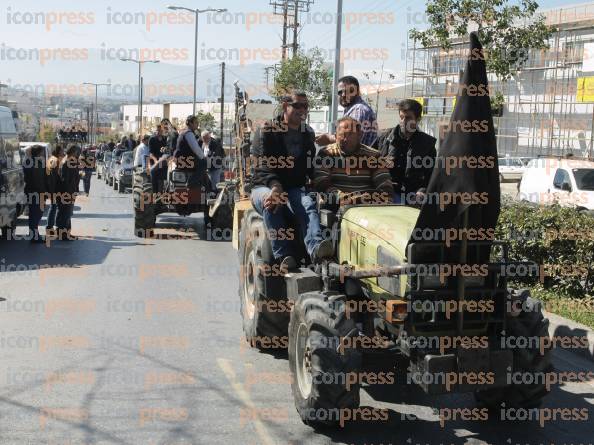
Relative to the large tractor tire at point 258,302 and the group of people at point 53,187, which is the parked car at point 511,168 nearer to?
the group of people at point 53,187

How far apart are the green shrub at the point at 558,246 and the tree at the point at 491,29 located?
8.08m

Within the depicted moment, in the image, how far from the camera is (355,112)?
8.40 meters

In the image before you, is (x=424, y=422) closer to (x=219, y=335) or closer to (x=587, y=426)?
(x=587, y=426)

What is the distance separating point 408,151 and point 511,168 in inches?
1383

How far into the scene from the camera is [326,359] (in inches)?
221

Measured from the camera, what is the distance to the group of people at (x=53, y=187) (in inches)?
633

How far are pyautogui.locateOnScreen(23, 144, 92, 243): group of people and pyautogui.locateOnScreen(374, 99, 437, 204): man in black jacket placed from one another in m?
9.72

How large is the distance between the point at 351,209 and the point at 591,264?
4.09m

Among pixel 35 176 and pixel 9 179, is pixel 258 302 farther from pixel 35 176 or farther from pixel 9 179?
pixel 35 176

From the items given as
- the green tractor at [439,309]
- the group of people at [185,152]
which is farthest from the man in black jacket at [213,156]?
the green tractor at [439,309]

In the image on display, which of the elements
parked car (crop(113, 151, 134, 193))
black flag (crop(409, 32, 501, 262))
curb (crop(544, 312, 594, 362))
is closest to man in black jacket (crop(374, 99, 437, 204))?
curb (crop(544, 312, 594, 362))

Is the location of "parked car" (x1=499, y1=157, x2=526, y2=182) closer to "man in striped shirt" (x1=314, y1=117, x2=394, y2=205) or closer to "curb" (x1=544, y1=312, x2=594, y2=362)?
"curb" (x1=544, y1=312, x2=594, y2=362)

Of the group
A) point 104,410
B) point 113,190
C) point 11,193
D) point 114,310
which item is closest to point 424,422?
point 104,410

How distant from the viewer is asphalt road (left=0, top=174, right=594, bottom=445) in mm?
5816
